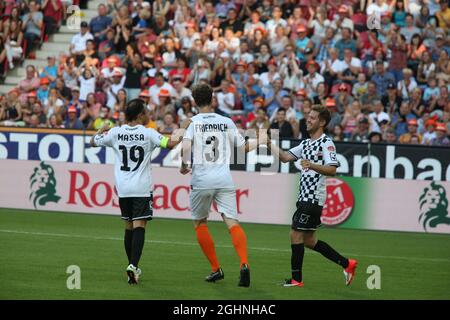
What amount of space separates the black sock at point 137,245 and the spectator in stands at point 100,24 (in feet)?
55.3

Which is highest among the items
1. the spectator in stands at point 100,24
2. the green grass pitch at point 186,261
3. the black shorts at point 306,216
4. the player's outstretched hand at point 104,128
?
the spectator in stands at point 100,24

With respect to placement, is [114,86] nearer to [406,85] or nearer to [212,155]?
[406,85]

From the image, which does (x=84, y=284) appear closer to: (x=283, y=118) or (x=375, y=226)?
(x=375, y=226)

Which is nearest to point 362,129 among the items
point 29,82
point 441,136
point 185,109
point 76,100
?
point 441,136

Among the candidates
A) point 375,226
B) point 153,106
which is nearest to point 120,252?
point 375,226

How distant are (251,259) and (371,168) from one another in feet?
21.7

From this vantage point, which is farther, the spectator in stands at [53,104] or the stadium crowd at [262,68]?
the spectator in stands at [53,104]

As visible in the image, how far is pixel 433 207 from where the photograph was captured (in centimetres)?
1903

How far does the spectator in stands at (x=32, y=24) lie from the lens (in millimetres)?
28781

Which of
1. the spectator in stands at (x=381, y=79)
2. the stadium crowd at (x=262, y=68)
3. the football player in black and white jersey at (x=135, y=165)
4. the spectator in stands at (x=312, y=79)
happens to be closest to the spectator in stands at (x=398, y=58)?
the stadium crowd at (x=262, y=68)

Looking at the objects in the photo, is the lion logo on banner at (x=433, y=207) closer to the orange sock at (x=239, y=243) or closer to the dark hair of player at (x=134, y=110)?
the orange sock at (x=239, y=243)

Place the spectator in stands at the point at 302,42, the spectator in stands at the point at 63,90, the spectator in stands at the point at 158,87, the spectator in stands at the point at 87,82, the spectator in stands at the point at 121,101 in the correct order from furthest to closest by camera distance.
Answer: the spectator in stands at the point at 63,90, the spectator in stands at the point at 87,82, the spectator in stands at the point at 158,87, the spectator in stands at the point at 302,42, the spectator in stands at the point at 121,101

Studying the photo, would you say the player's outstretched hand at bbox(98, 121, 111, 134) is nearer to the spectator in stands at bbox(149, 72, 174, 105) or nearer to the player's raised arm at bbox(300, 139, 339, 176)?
the player's raised arm at bbox(300, 139, 339, 176)

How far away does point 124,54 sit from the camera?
88.6 ft
